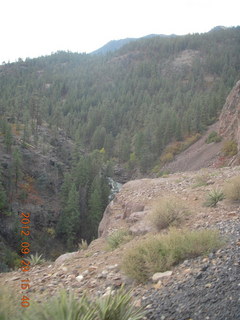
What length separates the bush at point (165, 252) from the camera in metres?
4.79

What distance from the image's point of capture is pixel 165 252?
196 inches

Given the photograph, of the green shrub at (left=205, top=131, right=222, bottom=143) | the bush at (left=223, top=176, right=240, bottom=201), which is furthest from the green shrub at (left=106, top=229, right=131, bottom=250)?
the green shrub at (left=205, top=131, right=222, bottom=143)

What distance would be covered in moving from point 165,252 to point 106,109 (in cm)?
9035

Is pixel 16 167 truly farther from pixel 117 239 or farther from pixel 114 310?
pixel 114 310

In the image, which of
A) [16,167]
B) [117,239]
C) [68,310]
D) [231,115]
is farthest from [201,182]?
[16,167]

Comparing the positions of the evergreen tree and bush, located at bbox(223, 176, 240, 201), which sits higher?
bush, located at bbox(223, 176, 240, 201)

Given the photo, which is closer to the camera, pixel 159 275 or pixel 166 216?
pixel 159 275

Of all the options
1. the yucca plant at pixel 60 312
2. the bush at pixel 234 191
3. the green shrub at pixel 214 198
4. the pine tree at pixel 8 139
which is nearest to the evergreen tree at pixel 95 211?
the pine tree at pixel 8 139

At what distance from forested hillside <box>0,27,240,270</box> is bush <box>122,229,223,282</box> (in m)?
31.0

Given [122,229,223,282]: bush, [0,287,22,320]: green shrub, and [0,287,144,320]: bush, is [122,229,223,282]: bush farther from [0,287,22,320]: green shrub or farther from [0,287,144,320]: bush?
[0,287,22,320]: green shrub

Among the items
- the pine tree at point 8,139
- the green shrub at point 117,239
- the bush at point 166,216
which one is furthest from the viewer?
the pine tree at point 8,139

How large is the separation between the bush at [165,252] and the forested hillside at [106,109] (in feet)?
102

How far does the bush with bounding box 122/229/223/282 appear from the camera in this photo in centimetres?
479

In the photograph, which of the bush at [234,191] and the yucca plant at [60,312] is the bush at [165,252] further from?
the bush at [234,191]
